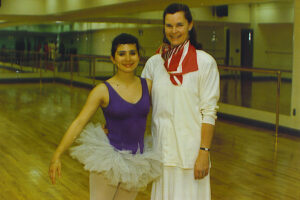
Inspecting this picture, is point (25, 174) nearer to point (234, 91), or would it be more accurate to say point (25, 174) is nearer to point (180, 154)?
point (180, 154)

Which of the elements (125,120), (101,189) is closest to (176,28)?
(125,120)

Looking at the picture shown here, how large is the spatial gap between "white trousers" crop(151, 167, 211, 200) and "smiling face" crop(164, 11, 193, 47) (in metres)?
0.62

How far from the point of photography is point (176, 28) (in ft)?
6.38

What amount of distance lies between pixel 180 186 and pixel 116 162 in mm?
328

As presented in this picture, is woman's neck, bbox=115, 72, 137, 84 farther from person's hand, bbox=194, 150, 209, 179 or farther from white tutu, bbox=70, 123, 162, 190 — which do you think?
person's hand, bbox=194, 150, 209, 179

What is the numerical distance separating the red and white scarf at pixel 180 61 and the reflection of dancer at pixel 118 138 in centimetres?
16

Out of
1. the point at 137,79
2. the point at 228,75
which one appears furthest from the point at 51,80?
the point at 137,79

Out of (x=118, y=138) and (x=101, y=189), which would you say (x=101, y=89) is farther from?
(x=101, y=189)

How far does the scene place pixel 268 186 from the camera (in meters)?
3.83

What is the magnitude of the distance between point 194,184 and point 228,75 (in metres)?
5.98

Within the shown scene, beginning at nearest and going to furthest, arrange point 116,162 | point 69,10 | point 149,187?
point 116,162 → point 149,187 → point 69,10

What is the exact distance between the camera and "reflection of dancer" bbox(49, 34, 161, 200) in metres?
1.94

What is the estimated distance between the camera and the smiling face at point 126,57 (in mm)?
1985

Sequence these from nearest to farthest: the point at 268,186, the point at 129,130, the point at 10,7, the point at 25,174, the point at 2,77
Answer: the point at 129,130 → the point at 268,186 → the point at 25,174 → the point at 10,7 → the point at 2,77
